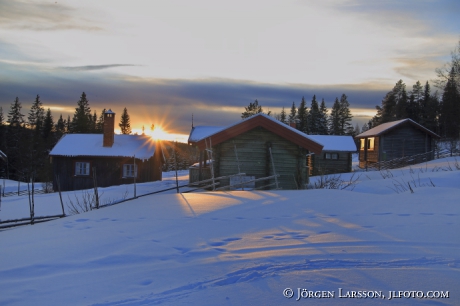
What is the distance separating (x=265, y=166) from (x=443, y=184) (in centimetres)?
847

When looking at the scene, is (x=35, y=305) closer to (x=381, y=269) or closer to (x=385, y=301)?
(x=385, y=301)

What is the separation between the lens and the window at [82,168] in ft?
107

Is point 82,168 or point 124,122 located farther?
point 124,122

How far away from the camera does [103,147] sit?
3347cm

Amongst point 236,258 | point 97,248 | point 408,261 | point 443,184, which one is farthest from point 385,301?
point 443,184

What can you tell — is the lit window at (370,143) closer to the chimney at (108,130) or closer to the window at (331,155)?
the window at (331,155)

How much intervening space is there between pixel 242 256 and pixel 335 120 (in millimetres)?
77638

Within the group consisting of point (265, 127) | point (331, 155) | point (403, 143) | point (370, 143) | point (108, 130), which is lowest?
point (331, 155)

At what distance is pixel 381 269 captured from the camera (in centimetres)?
559

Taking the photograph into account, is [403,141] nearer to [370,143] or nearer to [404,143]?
[404,143]

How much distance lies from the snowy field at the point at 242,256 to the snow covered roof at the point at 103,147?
22.8 meters

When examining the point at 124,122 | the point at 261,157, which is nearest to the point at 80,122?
the point at 124,122

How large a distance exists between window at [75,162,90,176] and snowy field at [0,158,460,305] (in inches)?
917

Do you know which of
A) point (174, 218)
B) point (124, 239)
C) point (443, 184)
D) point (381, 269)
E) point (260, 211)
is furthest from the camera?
point (443, 184)
